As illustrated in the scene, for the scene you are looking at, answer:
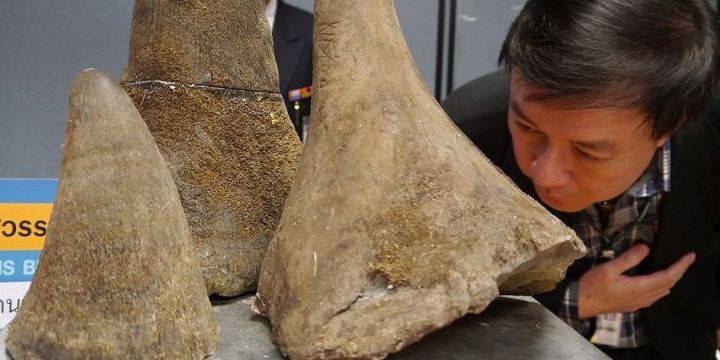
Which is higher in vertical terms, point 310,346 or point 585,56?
point 585,56

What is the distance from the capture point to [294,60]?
1761mm

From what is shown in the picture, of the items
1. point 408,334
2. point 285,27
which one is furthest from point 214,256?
point 285,27

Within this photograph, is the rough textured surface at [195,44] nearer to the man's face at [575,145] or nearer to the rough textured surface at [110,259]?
the rough textured surface at [110,259]

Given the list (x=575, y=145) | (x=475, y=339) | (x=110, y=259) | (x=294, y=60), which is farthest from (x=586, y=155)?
(x=294, y=60)

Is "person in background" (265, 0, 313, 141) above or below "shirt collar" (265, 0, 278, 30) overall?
below

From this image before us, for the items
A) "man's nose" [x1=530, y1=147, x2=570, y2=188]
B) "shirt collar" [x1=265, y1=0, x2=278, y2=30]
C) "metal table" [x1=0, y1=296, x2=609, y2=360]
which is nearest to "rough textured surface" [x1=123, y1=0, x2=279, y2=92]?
"metal table" [x1=0, y1=296, x2=609, y2=360]

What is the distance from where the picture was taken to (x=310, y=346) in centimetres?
82

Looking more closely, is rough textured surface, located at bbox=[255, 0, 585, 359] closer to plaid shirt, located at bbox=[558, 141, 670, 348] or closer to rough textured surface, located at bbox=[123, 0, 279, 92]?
rough textured surface, located at bbox=[123, 0, 279, 92]

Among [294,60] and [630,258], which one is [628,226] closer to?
[630,258]

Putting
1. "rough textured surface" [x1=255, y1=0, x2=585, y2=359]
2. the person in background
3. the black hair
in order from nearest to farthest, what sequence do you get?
"rough textured surface" [x1=255, y1=0, x2=585, y2=359]
the black hair
the person in background

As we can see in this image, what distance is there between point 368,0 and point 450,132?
23 cm

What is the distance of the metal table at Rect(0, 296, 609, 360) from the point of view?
919mm

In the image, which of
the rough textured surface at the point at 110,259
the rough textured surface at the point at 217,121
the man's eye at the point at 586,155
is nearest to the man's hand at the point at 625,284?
the man's eye at the point at 586,155

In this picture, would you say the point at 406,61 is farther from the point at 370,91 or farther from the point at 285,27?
the point at 285,27
